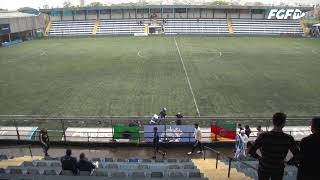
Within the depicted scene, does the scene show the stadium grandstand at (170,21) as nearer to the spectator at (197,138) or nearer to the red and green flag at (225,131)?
the red and green flag at (225,131)

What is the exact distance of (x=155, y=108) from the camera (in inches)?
894

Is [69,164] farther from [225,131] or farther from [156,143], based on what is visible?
[225,131]

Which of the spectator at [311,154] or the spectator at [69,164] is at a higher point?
the spectator at [311,154]

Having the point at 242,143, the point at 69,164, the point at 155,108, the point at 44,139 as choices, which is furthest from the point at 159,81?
the point at 69,164

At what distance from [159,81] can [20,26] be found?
4501cm

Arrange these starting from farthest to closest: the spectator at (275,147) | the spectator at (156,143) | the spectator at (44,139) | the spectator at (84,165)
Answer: the spectator at (156,143), the spectator at (44,139), the spectator at (84,165), the spectator at (275,147)

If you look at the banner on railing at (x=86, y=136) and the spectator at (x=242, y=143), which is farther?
the banner on railing at (x=86, y=136)

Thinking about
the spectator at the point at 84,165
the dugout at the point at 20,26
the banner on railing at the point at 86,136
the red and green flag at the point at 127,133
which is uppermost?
the dugout at the point at 20,26

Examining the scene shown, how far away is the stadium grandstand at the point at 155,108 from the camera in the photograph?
956 cm

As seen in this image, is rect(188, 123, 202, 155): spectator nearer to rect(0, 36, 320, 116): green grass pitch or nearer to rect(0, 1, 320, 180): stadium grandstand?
rect(0, 1, 320, 180): stadium grandstand

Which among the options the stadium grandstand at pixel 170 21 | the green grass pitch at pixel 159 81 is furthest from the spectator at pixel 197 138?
the stadium grandstand at pixel 170 21

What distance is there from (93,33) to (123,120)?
57.2m

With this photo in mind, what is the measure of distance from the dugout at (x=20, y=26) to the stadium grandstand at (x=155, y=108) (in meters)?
0.26

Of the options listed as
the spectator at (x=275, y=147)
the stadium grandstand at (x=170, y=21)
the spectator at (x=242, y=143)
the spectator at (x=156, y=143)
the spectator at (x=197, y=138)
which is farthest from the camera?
the stadium grandstand at (x=170, y=21)
